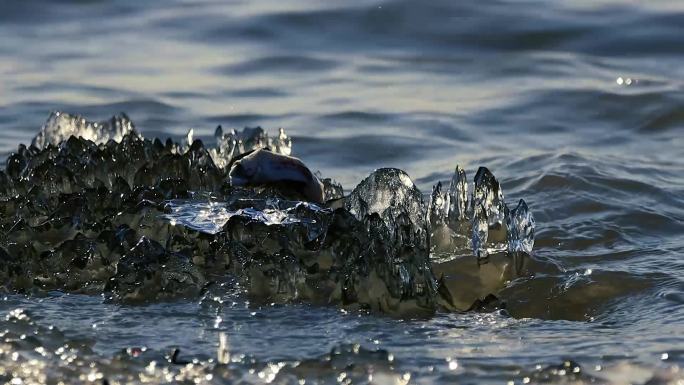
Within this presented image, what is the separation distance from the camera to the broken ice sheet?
4.42 meters

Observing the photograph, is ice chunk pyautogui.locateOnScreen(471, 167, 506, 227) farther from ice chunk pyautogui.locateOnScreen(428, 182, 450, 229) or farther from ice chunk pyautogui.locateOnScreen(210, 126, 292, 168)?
ice chunk pyautogui.locateOnScreen(210, 126, 292, 168)

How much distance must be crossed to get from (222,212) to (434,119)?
10.2 feet

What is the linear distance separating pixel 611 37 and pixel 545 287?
5140 mm

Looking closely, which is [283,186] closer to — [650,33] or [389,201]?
[389,201]

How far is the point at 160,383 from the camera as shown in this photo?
327cm

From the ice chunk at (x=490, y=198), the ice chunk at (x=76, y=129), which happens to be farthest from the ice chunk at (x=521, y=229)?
the ice chunk at (x=76, y=129)

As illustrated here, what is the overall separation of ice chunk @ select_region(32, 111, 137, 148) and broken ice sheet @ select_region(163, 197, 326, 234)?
1.43m

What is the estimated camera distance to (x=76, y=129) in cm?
605

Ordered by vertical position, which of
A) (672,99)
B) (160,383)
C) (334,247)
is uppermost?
(672,99)

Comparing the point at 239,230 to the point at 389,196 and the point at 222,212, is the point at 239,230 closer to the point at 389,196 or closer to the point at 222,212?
the point at 222,212

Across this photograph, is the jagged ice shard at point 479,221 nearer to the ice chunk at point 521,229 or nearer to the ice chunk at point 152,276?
the ice chunk at point 521,229

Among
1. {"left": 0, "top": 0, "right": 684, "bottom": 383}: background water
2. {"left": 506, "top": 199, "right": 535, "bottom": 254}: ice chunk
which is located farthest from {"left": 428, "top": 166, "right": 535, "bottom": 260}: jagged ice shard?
{"left": 0, "top": 0, "right": 684, "bottom": 383}: background water

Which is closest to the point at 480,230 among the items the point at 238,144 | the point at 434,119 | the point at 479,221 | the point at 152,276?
the point at 479,221

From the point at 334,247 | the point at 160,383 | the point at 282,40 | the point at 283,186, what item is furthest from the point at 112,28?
the point at 160,383
